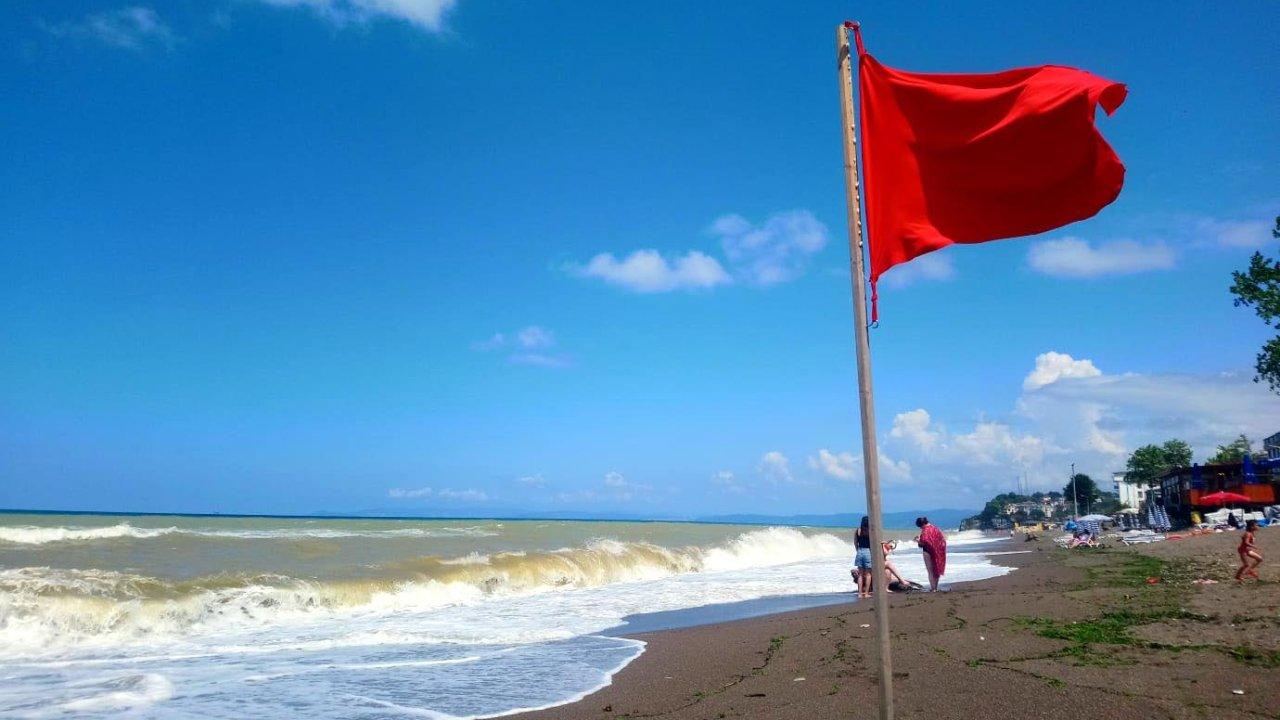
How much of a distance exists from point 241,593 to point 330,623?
2.57 metres

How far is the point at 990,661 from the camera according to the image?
26.2ft

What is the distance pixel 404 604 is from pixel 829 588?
10.4 m

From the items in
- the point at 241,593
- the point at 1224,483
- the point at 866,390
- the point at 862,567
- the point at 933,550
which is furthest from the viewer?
the point at 1224,483

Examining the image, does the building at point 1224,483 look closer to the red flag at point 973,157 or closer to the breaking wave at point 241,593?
the breaking wave at point 241,593

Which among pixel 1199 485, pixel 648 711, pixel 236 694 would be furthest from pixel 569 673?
pixel 1199 485

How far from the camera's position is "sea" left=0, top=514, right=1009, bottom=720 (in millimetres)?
8875

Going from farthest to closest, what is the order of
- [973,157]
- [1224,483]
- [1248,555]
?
[1224,483], [1248,555], [973,157]

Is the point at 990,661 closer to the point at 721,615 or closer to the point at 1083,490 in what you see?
the point at 721,615

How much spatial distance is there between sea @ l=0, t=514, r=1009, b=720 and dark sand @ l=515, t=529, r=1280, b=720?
1211mm

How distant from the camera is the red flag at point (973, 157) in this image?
4.34m

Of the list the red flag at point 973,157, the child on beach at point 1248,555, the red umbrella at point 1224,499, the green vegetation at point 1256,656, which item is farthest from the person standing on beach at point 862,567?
the red umbrella at point 1224,499

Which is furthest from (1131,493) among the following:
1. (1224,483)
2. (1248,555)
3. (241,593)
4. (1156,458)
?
(241,593)

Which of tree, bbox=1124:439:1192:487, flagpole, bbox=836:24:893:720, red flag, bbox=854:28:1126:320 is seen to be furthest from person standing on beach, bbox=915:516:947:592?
tree, bbox=1124:439:1192:487

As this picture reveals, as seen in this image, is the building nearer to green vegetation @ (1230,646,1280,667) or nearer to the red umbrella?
the red umbrella
